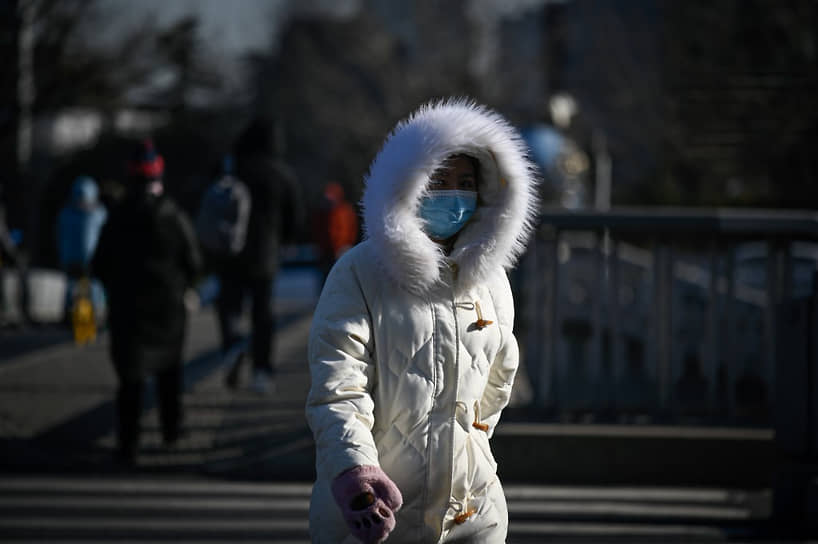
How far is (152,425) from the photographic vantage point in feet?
28.6

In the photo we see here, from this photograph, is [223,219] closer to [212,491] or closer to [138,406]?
[138,406]

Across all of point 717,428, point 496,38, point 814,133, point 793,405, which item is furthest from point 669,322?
point 496,38

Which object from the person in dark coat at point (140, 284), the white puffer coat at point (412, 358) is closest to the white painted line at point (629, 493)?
the person in dark coat at point (140, 284)

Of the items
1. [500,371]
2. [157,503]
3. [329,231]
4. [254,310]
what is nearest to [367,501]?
[500,371]

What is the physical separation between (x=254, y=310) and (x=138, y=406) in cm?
219

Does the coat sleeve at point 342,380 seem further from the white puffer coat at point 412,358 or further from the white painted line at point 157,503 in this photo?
the white painted line at point 157,503

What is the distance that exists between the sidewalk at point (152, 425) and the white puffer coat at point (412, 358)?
4.30 meters

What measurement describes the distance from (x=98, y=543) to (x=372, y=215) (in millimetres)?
3333

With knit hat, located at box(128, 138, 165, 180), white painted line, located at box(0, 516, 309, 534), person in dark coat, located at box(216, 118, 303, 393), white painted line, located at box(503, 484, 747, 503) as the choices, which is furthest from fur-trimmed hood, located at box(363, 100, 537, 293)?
person in dark coat, located at box(216, 118, 303, 393)

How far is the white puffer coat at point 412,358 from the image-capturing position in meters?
3.19

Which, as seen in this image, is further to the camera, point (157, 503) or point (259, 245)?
point (259, 245)

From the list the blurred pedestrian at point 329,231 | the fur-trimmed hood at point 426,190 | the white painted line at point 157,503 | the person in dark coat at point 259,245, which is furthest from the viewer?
the blurred pedestrian at point 329,231

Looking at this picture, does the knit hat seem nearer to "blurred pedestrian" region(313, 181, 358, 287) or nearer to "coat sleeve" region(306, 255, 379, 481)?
"coat sleeve" region(306, 255, 379, 481)

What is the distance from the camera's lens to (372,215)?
11.1ft
